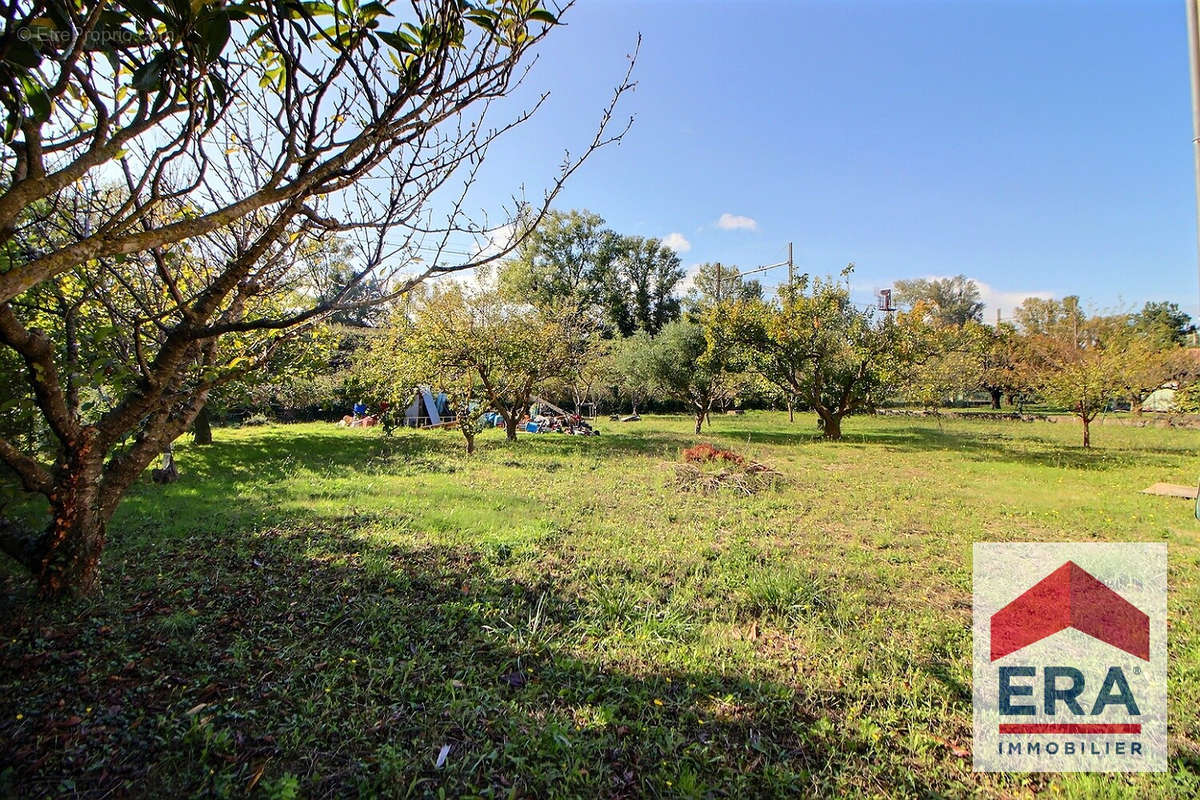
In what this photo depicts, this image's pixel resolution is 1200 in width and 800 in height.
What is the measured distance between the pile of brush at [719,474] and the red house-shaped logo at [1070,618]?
11.8 feet

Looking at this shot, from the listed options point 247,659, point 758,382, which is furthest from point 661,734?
point 758,382

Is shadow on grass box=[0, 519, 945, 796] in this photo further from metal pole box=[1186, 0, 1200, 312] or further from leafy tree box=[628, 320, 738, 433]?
leafy tree box=[628, 320, 738, 433]

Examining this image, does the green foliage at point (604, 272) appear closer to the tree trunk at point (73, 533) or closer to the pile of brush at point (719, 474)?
the pile of brush at point (719, 474)

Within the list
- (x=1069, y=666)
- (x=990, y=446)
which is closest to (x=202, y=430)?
(x=1069, y=666)

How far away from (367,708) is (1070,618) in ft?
15.2

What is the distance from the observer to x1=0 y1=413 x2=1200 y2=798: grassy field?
2.01 meters

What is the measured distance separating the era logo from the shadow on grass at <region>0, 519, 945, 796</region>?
0.82 metres

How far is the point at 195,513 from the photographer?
17.6 feet

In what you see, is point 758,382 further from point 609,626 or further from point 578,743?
point 578,743

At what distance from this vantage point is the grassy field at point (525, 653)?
201 centimetres

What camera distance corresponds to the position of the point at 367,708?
2.33 m

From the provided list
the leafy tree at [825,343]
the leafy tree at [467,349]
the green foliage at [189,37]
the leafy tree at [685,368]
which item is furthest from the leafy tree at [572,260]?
the green foliage at [189,37]

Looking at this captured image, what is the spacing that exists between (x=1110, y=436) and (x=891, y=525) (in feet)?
57.6

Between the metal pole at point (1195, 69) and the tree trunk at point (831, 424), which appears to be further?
the tree trunk at point (831, 424)
